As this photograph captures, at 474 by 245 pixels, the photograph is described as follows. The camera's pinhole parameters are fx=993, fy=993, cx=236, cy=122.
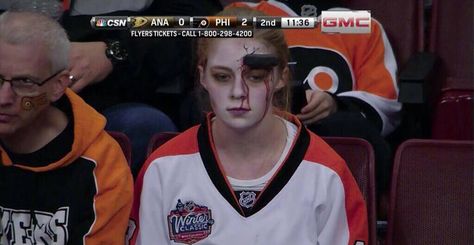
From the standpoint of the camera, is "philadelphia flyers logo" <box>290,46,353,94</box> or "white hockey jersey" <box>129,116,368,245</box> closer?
"white hockey jersey" <box>129,116,368,245</box>

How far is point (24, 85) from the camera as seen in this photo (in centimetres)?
182

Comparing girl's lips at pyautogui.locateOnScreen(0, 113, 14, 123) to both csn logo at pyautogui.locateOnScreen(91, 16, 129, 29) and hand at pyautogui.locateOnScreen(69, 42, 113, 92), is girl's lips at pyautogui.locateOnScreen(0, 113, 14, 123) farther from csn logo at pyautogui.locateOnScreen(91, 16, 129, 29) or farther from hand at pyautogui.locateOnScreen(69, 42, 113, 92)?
hand at pyautogui.locateOnScreen(69, 42, 113, 92)

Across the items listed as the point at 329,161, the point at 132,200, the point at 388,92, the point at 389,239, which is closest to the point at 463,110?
the point at 388,92

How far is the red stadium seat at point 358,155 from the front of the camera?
2.20 meters

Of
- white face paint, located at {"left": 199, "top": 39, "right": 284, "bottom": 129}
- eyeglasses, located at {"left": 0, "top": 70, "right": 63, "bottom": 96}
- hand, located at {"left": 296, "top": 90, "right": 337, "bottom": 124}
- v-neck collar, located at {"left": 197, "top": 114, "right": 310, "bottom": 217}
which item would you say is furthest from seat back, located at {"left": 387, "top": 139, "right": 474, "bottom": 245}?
eyeglasses, located at {"left": 0, "top": 70, "right": 63, "bottom": 96}

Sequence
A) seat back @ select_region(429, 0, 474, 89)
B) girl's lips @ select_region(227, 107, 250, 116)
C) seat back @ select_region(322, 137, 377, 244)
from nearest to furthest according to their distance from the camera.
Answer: girl's lips @ select_region(227, 107, 250, 116)
seat back @ select_region(322, 137, 377, 244)
seat back @ select_region(429, 0, 474, 89)

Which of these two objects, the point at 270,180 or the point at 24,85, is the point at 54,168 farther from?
the point at 270,180

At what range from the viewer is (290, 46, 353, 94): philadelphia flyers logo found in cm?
259

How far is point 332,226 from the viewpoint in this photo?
196 cm

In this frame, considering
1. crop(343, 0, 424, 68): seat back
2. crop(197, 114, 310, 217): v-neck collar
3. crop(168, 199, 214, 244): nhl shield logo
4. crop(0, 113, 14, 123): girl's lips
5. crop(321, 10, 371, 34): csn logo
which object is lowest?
crop(168, 199, 214, 244): nhl shield logo

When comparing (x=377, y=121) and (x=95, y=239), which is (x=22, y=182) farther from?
(x=377, y=121)

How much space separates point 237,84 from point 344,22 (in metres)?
0.44

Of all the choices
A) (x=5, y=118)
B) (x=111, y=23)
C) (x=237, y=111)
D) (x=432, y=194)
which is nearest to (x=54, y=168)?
(x=5, y=118)
